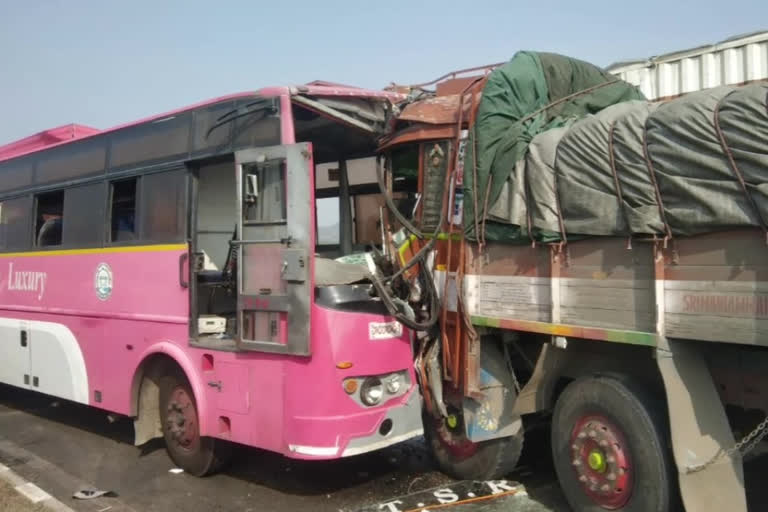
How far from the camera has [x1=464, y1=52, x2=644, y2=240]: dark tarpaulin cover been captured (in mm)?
4238

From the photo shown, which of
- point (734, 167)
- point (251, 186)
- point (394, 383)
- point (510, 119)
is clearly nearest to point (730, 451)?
point (734, 167)

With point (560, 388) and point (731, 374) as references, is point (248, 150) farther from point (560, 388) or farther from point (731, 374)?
point (731, 374)

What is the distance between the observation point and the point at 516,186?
4.17m

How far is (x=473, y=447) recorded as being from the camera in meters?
4.80

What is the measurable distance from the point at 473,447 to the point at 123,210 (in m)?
3.87

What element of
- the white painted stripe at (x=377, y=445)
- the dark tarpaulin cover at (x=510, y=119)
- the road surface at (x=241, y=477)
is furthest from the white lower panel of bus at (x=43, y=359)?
the dark tarpaulin cover at (x=510, y=119)

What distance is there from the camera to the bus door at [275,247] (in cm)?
427

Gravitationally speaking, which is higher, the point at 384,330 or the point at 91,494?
the point at 384,330

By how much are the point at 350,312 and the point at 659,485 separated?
86.0 inches

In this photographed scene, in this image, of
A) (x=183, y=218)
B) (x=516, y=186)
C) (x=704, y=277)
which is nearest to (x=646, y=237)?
(x=704, y=277)

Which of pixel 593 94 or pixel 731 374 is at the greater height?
pixel 593 94

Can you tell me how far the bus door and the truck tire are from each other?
1.38 meters

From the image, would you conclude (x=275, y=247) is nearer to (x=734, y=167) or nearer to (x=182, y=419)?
(x=182, y=419)

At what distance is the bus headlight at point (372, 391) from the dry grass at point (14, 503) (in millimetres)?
2396
